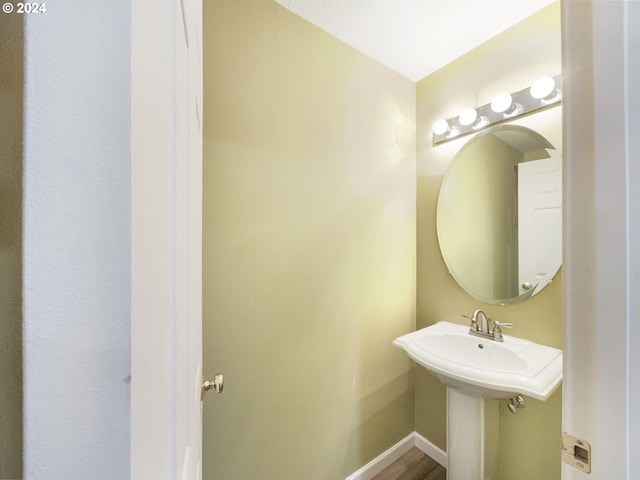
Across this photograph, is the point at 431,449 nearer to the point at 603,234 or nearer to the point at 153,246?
the point at 603,234

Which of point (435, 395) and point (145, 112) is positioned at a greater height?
point (145, 112)

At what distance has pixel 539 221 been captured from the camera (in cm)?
124

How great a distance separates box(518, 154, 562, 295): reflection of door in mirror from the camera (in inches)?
46.5

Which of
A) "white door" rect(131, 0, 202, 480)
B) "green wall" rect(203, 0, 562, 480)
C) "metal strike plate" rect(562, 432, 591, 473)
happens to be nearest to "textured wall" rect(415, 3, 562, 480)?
"green wall" rect(203, 0, 562, 480)

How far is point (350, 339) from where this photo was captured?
1.40 meters

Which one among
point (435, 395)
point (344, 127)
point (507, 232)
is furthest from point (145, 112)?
point (435, 395)

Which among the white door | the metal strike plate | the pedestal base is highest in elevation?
the white door

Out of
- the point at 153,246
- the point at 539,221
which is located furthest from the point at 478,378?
the point at 153,246

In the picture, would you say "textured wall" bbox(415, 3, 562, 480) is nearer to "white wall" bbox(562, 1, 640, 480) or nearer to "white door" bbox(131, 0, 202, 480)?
"white wall" bbox(562, 1, 640, 480)

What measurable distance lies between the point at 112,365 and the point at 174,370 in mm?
137

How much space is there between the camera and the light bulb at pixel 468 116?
4.66 ft

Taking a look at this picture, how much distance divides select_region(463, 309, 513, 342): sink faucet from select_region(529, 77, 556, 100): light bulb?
1063mm

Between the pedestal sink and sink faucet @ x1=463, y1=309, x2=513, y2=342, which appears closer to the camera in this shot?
the pedestal sink

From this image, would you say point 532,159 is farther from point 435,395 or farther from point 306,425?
point 306,425
